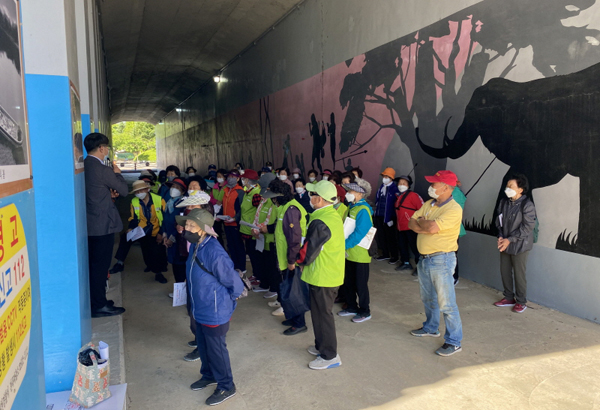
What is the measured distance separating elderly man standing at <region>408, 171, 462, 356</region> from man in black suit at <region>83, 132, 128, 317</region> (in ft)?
11.3

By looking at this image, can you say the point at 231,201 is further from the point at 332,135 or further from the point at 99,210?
the point at 332,135

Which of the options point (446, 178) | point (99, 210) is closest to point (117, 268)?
point (99, 210)

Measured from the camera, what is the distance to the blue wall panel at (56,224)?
10.5 feet

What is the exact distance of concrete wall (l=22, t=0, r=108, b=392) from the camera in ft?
10.3

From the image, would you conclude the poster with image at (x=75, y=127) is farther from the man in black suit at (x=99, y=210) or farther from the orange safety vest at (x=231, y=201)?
the orange safety vest at (x=231, y=201)

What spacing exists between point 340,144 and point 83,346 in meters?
8.53

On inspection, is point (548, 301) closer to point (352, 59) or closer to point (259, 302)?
point (259, 302)

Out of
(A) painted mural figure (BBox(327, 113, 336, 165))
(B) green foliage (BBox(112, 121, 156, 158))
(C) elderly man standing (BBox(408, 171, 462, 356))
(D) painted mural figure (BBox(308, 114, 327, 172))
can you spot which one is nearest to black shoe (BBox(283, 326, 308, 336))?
(C) elderly man standing (BBox(408, 171, 462, 356))

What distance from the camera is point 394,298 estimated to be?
20.7 ft

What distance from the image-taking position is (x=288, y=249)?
4797mm

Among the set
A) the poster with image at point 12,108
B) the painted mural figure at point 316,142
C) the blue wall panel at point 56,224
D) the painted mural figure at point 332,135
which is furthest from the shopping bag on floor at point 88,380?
the painted mural figure at point 316,142

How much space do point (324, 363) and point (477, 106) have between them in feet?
16.1

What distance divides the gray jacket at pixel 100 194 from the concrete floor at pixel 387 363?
4.40 ft

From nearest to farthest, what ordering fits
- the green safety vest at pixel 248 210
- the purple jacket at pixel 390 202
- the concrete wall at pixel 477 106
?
the concrete wall at pixel 477 106
the green safety vest at pixel 248 210
the purple jacket at pixel 390 202
